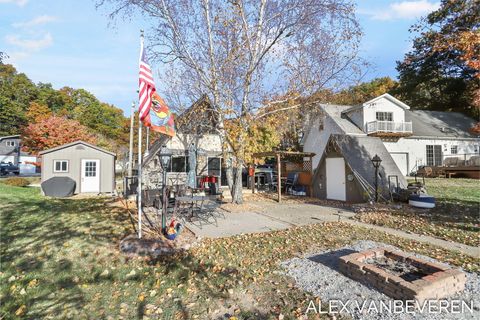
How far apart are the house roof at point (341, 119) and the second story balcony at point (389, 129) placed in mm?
879

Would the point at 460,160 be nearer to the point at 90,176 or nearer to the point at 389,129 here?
the point at 389,129

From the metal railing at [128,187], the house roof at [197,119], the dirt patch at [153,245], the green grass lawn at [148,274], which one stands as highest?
the house roof at [197,119]

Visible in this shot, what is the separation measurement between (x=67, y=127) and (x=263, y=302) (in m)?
28.6

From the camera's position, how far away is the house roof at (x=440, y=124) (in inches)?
1018

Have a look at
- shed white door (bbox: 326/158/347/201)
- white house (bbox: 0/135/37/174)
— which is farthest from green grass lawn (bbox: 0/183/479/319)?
white house (bbox: 0/135/37/174)

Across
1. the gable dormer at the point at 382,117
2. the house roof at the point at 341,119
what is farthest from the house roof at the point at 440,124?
the house roof at the point at 341,119

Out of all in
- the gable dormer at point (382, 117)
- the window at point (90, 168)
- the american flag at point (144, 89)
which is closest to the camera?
the american flag at point (144, 89)

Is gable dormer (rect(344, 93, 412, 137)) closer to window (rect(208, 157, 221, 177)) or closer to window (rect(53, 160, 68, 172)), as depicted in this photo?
window (rect(208, 157, 221, 177))

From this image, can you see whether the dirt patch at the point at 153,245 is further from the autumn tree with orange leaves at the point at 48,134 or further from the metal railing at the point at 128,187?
the autumn tree with orange leaves at the point at 48,134

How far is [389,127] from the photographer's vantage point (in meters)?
24.1

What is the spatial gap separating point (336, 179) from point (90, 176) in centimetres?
1476

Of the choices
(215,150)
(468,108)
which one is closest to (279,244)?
(215,150)

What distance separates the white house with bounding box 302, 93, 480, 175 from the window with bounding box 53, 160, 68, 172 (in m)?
18.3

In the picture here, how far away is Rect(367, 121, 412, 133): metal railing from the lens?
2364 cm
